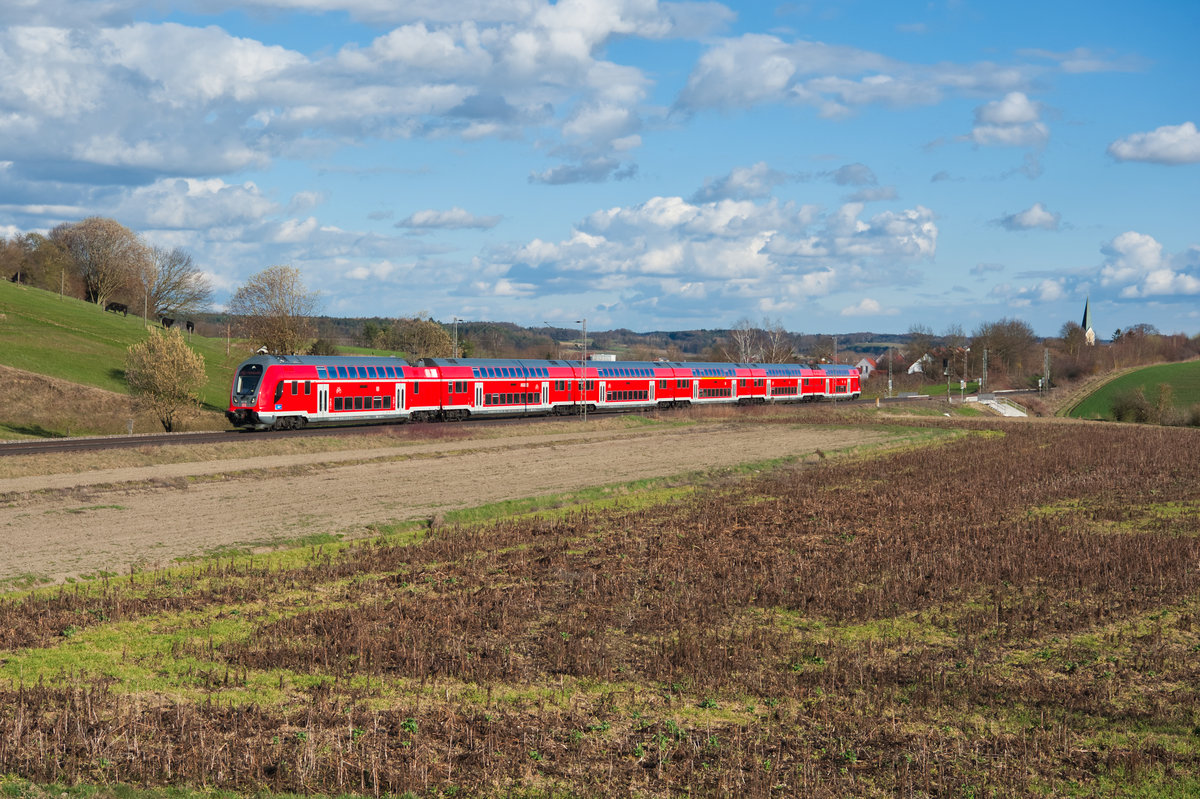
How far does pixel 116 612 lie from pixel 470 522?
13.5 metres

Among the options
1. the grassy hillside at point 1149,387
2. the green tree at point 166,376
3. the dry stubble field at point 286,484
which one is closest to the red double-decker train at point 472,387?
the dry stubble field at point 286,484

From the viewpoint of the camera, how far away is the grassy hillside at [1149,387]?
113875mm

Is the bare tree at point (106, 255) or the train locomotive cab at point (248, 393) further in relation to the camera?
the bare tree at point (106, 255)

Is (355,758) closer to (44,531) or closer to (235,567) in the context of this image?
(235,567)

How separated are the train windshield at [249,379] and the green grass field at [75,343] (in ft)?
121

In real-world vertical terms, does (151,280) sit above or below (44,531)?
above

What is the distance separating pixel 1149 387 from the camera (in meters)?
129

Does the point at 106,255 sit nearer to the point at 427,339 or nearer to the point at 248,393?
the point at 427,339

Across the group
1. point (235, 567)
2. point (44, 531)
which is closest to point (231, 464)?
point (44, 531)

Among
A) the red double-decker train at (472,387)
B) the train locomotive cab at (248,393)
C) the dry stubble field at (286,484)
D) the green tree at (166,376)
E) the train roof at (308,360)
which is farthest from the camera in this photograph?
the green tree at (166,376)

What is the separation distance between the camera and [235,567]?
2295 centimetres

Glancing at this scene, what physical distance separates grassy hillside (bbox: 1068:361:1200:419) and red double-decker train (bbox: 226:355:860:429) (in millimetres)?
34483

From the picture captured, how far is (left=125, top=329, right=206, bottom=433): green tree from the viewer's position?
6931 centimetres

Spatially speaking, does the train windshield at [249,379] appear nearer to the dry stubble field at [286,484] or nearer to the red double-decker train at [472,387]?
the red double-decker train at [472,387]
